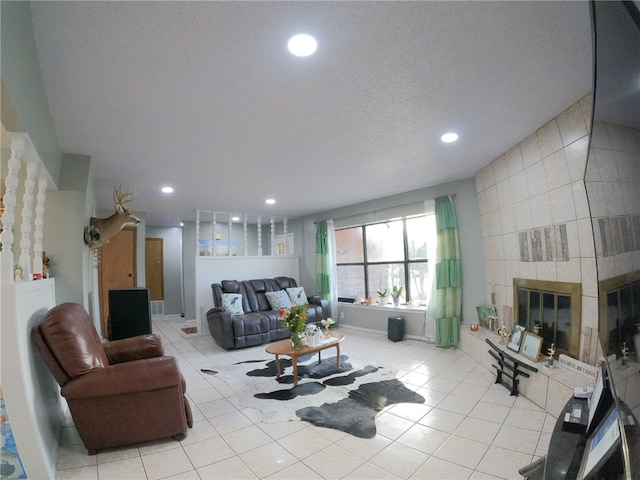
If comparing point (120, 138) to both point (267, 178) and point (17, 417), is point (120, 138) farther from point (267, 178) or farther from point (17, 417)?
point (17, 417)

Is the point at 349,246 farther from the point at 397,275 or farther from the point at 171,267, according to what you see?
the point at 171,267

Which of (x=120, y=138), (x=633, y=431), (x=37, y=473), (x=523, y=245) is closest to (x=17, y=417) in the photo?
(x=37, y=473)

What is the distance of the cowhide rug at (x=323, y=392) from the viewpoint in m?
2.34

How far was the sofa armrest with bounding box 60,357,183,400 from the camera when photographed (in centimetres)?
180

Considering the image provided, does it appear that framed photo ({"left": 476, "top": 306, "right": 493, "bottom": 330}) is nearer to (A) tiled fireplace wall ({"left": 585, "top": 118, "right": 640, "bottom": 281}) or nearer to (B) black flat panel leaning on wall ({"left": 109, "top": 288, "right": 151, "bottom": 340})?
(A) tiled fireplace wall ({"left": 585, "top": 118, "right": 640, "bottom": 281})

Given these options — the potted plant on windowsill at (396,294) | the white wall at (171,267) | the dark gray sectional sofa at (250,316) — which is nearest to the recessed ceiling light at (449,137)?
the potted plant on windowsill at (396,294)

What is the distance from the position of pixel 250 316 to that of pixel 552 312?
3.94 meters

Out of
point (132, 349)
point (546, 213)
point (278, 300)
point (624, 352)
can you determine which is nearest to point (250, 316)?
point (278, 300)

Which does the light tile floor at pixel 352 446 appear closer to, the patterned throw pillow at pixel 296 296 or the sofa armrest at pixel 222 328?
the sofa armrest at pixel 222 328

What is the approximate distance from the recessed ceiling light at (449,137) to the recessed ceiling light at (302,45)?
162cm

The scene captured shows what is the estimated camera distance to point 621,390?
0.70m

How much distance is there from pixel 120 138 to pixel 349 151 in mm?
2109

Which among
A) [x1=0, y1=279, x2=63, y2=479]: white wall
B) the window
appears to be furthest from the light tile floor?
the window

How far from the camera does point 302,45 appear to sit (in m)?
1.49
